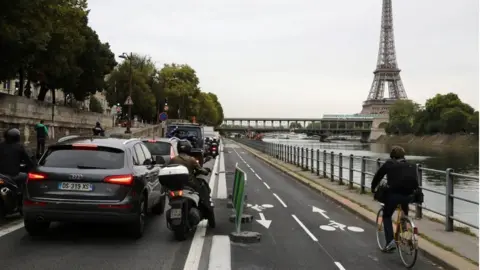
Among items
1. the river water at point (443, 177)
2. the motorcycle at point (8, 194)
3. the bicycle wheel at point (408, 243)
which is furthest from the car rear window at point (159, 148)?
the bicycle wheel at point (408, 243)

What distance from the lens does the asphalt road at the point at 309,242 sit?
7.59 metres

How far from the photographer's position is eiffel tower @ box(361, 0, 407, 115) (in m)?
183

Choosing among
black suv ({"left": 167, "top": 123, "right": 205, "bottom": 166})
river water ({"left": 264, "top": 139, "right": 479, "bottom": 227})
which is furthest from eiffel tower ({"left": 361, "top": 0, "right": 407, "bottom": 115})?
black suv ({"left": 167, "top": 123, "right": 205, "bottom": 166})

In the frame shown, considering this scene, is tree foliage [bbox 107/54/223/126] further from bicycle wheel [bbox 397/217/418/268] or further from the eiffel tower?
bicycle wheel [bbox 397/217/418/268]

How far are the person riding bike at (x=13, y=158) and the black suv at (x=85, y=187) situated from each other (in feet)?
4.44

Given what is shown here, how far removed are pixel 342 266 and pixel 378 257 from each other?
A: 0.90 m

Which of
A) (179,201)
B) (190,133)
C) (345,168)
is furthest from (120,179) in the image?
(190,133)

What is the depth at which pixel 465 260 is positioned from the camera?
25.1 ft

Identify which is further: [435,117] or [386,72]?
[386,72]

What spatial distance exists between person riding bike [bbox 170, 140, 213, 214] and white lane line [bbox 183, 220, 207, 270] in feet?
1.64

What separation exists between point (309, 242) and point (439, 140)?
11970cm

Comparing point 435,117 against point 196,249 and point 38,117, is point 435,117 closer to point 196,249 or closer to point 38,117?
point 38,117

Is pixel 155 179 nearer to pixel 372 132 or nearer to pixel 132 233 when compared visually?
pixel 132 233

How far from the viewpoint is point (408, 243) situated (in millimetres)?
7434
